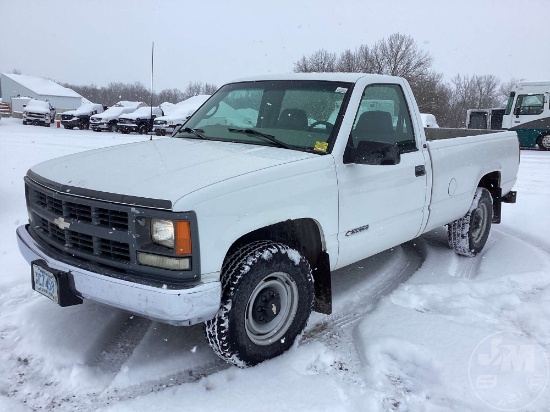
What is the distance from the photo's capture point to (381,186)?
3.78 m

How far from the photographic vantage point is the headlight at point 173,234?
254cm

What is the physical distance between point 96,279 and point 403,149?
2.69 m

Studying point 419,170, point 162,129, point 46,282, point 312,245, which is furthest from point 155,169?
point 162,129

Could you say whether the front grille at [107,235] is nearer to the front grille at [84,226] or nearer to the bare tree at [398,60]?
the front grille at [84,226]

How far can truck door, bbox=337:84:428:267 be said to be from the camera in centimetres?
354

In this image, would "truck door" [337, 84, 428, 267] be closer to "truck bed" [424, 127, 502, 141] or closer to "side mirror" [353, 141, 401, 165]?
"side mirror" [353, 141, 401, 165]

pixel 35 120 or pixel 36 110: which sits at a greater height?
pixel 36 110

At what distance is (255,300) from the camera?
3088 mm

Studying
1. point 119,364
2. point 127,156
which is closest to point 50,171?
Result: point 127,156

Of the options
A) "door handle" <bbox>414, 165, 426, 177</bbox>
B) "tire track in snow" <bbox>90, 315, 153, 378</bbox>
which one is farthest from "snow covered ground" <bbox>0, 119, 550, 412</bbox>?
"door handle" <bbox>414, 165, 426, 177</bbox>

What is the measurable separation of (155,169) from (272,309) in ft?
3.84

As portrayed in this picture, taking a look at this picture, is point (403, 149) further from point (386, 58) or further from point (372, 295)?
point (386, 58)

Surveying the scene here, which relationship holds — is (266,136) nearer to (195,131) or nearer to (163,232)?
(195,131)

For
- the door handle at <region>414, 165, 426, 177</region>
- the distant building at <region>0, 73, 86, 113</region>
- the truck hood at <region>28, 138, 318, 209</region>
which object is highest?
the distant building at <region>0, 73, 86, 113</region>
